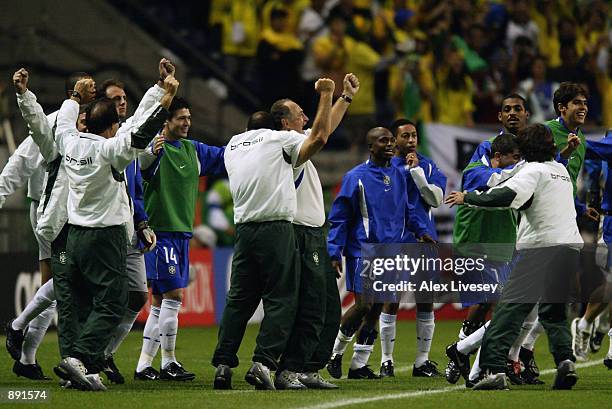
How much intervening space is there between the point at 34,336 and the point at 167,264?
1330mm

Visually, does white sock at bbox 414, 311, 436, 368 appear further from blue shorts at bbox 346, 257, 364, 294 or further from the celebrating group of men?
blue shorts at bbox 346, 257, 364, 294

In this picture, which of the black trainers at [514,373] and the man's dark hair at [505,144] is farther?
the black trainers at [514,373]

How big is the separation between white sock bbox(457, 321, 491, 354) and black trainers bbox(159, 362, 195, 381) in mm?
2387

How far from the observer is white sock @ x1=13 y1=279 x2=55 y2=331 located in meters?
11.9

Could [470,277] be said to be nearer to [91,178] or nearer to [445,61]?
[91,178]

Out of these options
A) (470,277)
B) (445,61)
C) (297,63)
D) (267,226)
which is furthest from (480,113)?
(267,226)

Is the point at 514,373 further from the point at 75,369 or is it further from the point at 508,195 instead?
the point at 75,369

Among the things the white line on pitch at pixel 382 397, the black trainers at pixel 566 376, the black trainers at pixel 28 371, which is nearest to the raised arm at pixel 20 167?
the black trainers at pixel 28 371

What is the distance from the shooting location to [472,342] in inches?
444

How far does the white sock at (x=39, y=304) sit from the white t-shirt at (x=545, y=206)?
4.14 metres

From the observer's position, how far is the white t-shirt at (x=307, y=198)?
10.9 m

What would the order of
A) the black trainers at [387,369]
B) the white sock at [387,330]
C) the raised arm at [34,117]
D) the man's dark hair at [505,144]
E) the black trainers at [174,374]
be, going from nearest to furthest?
1. the raised arm at [34,117]
2. the man's dark hair at [505,144]
3. the black trainers at [174,374]
4. the black trainers at [387,369]
5. the white sock at [387,330]

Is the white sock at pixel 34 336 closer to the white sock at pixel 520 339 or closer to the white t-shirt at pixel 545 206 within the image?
the white sock at pixel 520 339

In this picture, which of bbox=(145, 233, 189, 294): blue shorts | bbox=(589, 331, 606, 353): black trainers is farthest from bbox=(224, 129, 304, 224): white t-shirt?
bbox=(589, 331, 606, 353): black trainers
